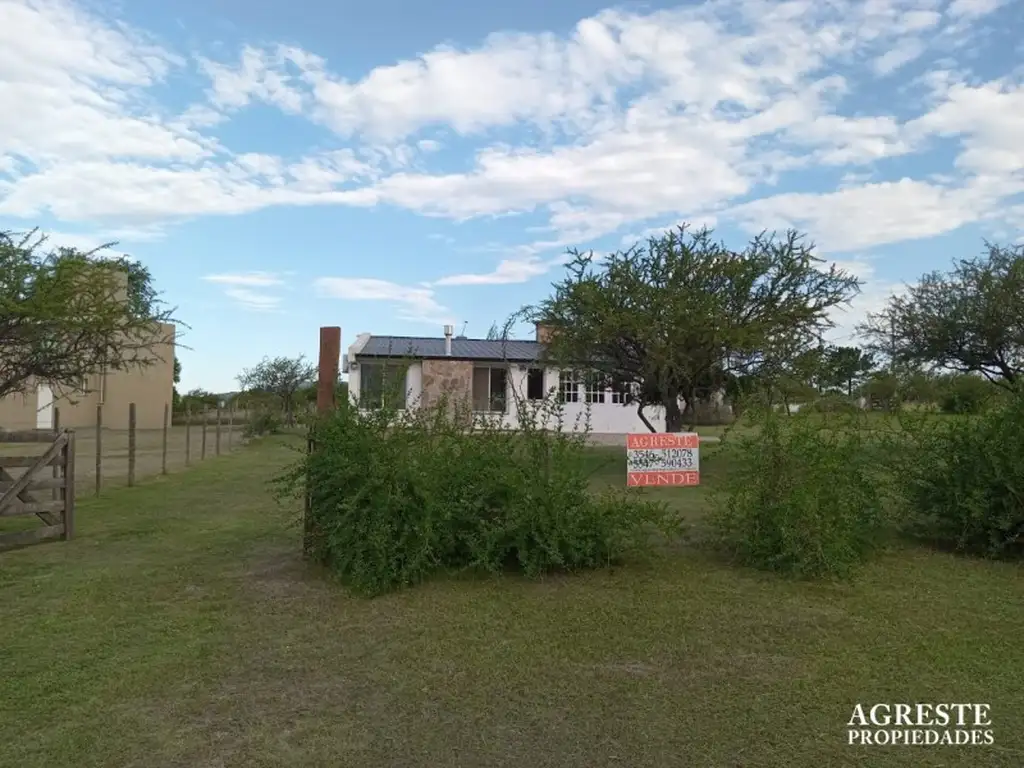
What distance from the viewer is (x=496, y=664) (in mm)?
4848

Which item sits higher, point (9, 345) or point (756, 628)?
point (9, 345)

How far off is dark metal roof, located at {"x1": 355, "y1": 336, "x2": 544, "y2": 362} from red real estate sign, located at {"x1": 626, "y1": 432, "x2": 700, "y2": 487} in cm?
1775

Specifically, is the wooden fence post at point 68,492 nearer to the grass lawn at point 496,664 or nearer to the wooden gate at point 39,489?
the wooden gate at point 39,489

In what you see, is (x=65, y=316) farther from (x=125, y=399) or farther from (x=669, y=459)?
(x=125, y=399)

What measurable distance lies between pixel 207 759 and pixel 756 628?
3.48 meters

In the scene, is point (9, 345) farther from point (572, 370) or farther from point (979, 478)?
point (572, 370)

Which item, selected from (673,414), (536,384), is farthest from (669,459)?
(536,384)

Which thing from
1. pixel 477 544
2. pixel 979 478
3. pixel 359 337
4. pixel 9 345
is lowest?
pixel 477 544

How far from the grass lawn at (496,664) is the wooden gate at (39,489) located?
0.75 metres

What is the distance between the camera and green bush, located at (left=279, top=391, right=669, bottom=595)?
654 cm

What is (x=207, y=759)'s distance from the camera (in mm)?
3658

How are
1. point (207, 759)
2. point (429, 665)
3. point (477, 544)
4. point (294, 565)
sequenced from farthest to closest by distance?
1. point (294, 565)
2. point (477, 544)
3. point (429, 665)
4. point (207, 759)

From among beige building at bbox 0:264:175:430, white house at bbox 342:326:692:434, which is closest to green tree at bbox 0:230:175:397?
white house at bbox 342:326:692:434

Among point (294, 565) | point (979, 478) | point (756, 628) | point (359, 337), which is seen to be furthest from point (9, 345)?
point (359, 337)
